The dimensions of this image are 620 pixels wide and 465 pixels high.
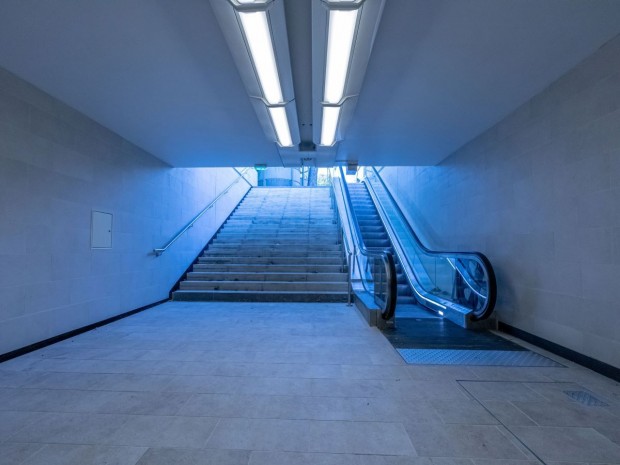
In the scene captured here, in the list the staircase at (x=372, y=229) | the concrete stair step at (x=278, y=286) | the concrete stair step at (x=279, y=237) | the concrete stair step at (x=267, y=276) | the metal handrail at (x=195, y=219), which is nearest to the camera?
the metal handrail at (x=195, y=219)

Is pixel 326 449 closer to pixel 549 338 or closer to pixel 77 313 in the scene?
pixel 549 338

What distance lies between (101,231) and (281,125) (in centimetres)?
279

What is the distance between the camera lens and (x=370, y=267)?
17.1 ft

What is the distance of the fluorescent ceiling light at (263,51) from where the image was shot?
6.62 feet

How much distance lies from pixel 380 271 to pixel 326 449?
3.06 m

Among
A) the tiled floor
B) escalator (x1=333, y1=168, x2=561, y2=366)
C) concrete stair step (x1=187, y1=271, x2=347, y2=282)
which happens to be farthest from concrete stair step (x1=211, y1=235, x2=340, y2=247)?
the tiled floor

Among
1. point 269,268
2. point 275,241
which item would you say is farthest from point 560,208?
point 275,241

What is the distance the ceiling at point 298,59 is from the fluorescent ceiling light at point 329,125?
0.24 meters

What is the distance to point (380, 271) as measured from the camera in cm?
447

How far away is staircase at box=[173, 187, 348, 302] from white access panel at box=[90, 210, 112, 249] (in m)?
2.00

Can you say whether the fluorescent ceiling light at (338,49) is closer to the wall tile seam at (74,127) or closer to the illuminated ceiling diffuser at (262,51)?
the illuminated ceiling diffuser at (262,51)

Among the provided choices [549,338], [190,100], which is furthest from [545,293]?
[190,100]

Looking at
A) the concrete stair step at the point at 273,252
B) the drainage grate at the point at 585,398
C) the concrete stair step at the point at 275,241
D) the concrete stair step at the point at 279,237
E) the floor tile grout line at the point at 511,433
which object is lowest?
the floor tile grout line at the point at 511,433

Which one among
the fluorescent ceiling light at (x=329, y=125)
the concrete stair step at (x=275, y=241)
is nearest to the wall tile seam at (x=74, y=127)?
the fluorescent ceiling light at (x=329, y=125)
